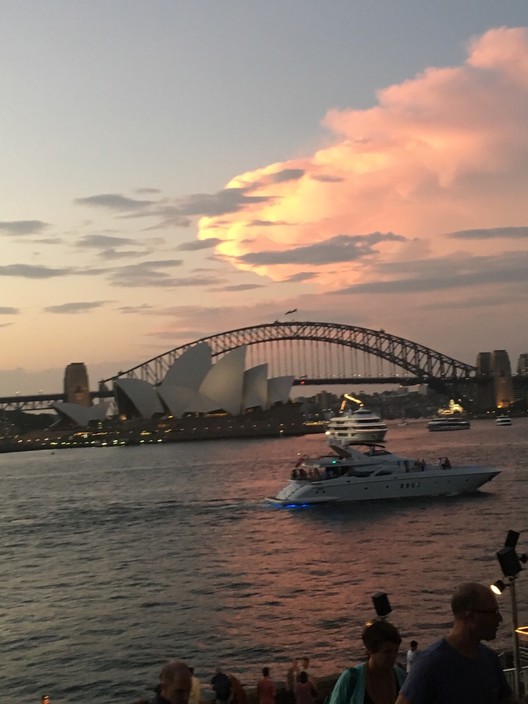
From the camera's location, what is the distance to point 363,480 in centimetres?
3819

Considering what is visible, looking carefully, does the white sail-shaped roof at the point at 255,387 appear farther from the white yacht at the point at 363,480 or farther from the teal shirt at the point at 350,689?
the teal shirt at the point at 350,689

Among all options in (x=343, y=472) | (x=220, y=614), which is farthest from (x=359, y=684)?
(x=343, y=472)

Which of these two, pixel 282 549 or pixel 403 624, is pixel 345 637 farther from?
pixel 282 549

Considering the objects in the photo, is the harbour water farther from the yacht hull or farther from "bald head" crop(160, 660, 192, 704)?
"bald head" crop(160, 660, 192, 704)

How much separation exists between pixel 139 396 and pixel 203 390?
31.4 feet

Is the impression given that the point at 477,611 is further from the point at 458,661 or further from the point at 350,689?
the point at 350,689

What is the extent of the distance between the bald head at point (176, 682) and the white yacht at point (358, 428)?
98.0m

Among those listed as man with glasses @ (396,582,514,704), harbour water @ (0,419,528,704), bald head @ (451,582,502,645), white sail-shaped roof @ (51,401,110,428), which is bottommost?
harbour water @ (0,419,528,704)

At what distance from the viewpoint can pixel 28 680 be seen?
16562 millimetres

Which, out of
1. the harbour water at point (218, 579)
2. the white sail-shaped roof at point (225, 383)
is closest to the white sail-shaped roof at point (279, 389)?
the white sail-shaped roof at point (225, 383)

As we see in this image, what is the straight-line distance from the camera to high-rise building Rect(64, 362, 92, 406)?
165625 millimetres

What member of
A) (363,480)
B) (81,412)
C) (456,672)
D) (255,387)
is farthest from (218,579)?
(81,412)

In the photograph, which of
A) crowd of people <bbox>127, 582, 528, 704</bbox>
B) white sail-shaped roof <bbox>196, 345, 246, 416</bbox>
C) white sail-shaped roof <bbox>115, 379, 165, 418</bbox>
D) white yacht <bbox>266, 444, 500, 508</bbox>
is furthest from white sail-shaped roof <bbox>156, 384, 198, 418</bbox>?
crowd of people <bbox>127, 582, 528, 704</bbox>

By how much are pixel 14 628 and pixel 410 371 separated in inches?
6155
